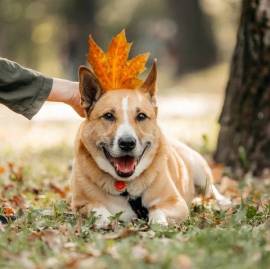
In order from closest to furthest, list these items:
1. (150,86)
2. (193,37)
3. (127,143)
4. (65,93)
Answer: (127,143), (150,86), (65,93), (193,37)

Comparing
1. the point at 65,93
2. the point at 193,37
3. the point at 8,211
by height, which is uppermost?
the point at 193,37

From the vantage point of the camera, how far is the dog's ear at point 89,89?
19.5ft

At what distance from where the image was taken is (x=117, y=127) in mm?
5766

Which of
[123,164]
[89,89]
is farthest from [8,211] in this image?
[89,89]

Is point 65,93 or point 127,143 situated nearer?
point 127,143

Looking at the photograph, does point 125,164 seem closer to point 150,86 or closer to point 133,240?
point 150,86

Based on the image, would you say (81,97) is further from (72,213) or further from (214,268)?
(214,268)

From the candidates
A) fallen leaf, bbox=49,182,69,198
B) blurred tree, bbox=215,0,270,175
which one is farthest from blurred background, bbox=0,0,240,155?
fallen leaf, bbox=49,182,69,198

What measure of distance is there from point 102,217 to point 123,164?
43 cm

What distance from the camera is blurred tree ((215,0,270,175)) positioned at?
852 centimetres

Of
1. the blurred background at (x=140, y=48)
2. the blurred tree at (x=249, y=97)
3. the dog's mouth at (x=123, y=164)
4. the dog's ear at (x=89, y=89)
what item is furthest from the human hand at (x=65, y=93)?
the blurred tree at (x=249, y=97)

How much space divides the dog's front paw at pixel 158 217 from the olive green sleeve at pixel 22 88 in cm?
124

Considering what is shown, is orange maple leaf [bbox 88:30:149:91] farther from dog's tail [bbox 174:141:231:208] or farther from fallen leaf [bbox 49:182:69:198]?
fallen leaf [bbox 49:182:69:198]

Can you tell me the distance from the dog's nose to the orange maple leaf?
1.98ft
